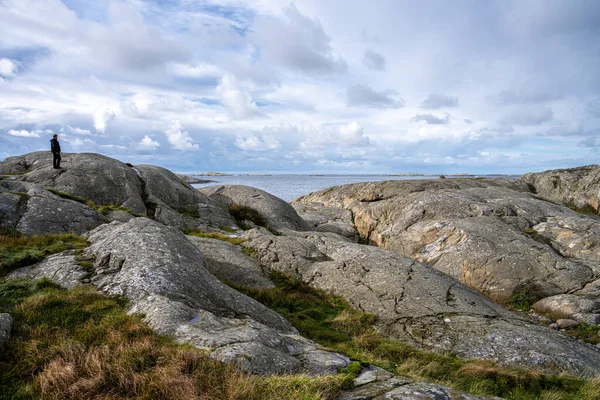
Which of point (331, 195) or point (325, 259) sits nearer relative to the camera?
point (325, 259)

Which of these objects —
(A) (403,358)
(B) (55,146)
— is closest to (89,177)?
(B) (55,146)

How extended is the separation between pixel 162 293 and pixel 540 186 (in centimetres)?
5984

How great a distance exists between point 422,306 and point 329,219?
26.4 meters

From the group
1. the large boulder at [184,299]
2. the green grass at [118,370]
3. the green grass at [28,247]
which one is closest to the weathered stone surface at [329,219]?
the large boulder at [184,299]

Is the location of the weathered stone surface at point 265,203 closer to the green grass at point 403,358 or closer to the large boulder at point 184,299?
the green grass at point 403,358

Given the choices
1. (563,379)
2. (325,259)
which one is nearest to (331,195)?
(325,259)

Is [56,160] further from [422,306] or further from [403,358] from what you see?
[403,358]

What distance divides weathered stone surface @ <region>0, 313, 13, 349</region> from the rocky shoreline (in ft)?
0.26

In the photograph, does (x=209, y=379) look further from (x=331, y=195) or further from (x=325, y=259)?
(x=331, y=195)

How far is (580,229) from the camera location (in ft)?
95.0

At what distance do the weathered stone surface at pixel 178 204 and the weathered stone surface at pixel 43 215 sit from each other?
7833 mm

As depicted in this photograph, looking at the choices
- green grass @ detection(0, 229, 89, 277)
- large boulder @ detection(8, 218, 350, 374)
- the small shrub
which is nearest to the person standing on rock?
green grass @ detection(0, 229, 89, 277)

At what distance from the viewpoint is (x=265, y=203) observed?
3809 cm

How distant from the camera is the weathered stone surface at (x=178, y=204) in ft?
99.6
